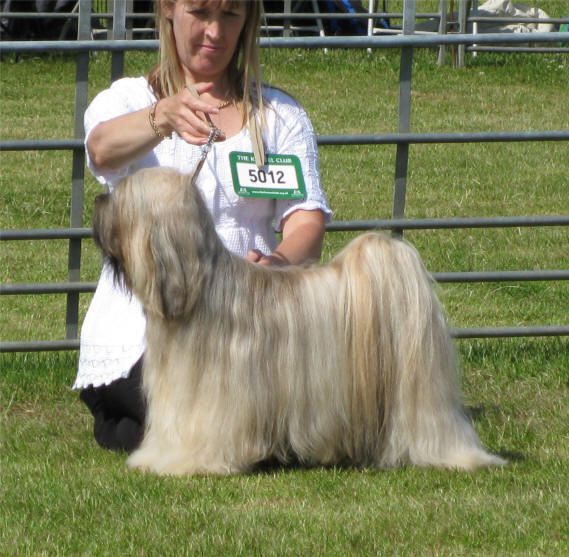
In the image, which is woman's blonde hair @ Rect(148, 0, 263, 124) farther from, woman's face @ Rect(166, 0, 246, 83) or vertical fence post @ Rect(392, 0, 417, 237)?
vertical fence post @ Rect(392, 0, 417, 237)

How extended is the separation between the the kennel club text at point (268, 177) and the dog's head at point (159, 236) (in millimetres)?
442

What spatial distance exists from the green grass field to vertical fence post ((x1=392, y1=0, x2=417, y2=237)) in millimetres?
819

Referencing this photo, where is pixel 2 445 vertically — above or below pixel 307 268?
below

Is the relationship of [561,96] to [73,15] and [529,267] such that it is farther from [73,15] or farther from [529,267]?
[529,267]

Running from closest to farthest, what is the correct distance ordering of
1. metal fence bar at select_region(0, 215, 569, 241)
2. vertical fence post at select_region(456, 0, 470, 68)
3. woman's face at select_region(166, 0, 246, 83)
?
woman's face at select_region(166, 0, 246, 83) → metal fence bar at select_region(0, 215, 569, 241) → vertical fence post at select_region(456, 0, 470, 68)

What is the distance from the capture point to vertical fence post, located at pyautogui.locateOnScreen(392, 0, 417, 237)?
19.0ft

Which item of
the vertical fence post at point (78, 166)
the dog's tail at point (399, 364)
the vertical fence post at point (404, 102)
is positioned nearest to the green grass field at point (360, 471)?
the dog's tail at point (399, 364)

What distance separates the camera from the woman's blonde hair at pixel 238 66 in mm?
4711

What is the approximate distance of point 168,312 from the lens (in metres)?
4.22

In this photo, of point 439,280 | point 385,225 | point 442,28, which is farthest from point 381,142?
point 442,28

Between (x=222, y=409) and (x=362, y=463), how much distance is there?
0.59 metres

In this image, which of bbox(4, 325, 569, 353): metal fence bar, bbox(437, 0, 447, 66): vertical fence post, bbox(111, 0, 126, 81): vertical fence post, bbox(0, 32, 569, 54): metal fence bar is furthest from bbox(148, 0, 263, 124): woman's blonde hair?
bbox(437, 0, 447, 66): vertical fence post

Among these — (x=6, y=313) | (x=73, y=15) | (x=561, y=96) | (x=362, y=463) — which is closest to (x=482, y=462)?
(x=362, y=463)

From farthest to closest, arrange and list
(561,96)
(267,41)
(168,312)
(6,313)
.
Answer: (561,96)
(6,313)
(267,41)
(168,312)
